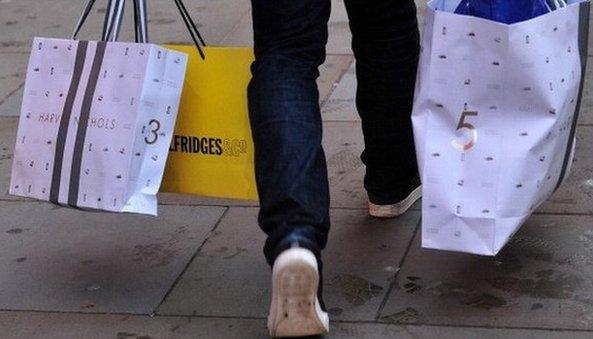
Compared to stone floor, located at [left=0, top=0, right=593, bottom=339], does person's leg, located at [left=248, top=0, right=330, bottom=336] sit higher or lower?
higher

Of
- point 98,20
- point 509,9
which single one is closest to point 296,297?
point 509,9

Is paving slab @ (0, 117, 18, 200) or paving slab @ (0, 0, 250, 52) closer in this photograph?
paving slab @ (0, 117, 18, 200)

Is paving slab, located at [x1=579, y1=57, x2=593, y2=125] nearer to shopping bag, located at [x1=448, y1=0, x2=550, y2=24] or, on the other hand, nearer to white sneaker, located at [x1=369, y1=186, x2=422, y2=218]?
white sneaker, located at [x1=369, y1=186, x2=422, y2=218]

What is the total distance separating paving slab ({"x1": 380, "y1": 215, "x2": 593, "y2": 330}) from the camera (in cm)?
385

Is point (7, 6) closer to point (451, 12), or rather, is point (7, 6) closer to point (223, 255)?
point (223, 255)

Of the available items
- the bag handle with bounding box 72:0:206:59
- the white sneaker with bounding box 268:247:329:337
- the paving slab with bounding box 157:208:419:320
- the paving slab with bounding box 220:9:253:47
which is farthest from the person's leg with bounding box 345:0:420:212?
the paving slab with bounding box 220:9:253:47

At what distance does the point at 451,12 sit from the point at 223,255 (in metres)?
1.20

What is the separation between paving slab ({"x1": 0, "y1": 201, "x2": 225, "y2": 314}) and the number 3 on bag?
3.59 feet

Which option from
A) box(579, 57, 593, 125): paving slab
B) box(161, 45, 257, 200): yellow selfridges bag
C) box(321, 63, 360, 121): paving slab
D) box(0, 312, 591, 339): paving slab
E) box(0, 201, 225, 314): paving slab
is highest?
box(161, 45, 257, 200): yellow selfridges bag

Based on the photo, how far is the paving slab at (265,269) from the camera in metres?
4.02

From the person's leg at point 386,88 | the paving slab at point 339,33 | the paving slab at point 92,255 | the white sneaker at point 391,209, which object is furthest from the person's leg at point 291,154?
the paving slab at point 339,33

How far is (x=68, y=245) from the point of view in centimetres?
461

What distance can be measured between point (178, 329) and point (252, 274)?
0.41m

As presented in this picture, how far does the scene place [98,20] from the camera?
305 inches
